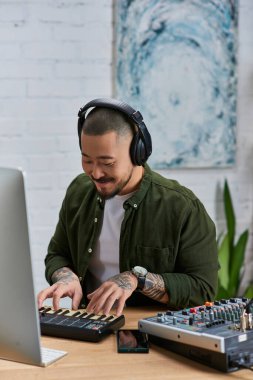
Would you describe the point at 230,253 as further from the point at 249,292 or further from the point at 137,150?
the point at 137,150

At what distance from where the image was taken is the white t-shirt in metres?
2.19

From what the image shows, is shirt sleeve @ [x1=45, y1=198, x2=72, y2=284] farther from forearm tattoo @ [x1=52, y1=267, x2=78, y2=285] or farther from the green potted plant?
the green potted plant

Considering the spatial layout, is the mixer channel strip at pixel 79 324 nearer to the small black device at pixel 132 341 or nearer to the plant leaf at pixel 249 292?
the small black device at pixel 132 341

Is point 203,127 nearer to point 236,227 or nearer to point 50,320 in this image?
point 236,227

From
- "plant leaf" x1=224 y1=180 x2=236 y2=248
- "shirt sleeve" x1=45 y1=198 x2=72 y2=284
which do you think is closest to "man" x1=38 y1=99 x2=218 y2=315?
"shirt sleeve" x1=45 y1=198 x2=72 y2=284

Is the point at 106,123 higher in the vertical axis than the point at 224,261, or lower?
higher

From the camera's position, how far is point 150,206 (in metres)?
2.17

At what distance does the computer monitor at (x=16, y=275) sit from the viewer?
125cm

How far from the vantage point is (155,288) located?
196 centimetres

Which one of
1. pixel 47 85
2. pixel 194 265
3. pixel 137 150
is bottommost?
pixel 194 265

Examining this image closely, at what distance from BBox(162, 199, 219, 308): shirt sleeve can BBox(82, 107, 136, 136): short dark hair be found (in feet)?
1.10

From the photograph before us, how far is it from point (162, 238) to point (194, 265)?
13 centimetres

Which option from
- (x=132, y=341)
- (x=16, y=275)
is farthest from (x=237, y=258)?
(x=16, y=275)

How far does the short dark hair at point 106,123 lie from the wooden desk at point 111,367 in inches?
26.1
